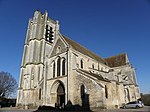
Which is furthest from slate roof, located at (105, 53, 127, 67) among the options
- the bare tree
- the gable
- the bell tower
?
the bare tree

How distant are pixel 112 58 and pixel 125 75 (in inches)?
331

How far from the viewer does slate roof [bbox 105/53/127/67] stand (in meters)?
42.5

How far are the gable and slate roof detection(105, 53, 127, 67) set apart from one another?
2017 centimetres

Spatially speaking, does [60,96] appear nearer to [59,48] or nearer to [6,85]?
[59,48]

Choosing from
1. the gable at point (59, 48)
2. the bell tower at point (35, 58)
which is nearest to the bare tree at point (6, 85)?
the bell tower at point (35, 58)

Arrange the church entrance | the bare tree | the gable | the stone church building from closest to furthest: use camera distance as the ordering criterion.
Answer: the stone church building
the church entrance
the gable
the bare tree

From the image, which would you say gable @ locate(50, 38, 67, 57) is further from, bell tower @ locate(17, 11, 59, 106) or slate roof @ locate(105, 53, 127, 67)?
slate roof @ locate(105, 53, 127, 67)

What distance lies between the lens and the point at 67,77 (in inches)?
969

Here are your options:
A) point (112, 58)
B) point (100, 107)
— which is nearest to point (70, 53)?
point (100, 107)

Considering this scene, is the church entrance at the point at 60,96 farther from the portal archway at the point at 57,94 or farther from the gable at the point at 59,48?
the gable at the point at 59,48

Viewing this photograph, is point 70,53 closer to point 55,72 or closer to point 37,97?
point 55,72

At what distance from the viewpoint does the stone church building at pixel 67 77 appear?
22531 mm

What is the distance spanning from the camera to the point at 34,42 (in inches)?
1559

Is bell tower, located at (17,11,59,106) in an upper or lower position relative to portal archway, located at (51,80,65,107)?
upper
